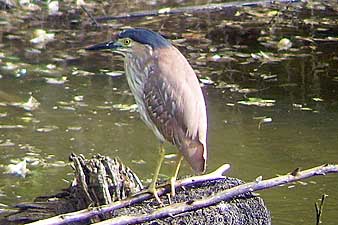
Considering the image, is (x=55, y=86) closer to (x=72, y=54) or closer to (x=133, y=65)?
(x=72, y=54)

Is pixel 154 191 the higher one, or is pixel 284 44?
pixel 154 191

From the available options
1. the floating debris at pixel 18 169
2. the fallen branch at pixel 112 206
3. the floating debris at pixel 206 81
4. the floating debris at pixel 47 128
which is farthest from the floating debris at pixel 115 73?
the fallen branch at pixel 112 206

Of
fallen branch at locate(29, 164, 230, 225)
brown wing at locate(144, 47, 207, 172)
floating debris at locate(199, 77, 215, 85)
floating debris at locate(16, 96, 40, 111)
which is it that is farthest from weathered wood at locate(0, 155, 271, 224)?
floating debris at locate(199, 77, 215, 85)

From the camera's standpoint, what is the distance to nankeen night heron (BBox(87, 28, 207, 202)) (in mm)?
4957

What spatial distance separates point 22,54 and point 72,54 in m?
0.47

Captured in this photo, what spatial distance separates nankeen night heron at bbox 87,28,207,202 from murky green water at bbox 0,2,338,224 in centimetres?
136

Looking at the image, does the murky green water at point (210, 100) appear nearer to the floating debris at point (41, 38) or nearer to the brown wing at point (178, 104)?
the floating debris at point (41, 38)

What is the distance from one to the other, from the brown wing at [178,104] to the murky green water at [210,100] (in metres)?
1.36

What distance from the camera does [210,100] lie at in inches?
331

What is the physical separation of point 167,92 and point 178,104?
80 millimetres

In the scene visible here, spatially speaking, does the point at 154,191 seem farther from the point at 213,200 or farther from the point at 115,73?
the point at 115,73

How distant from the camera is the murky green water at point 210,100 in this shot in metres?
6.86

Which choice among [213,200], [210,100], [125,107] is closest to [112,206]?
[213,200]

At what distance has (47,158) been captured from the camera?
23.1ft
